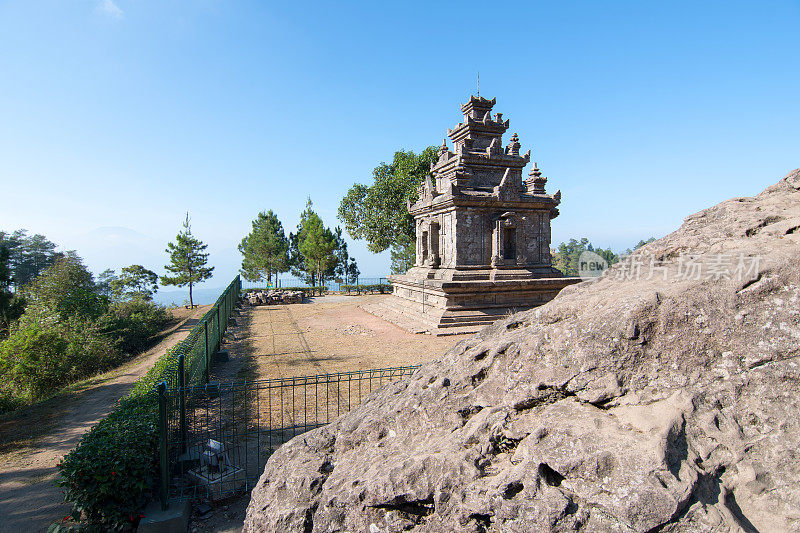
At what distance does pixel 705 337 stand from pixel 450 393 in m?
1.80

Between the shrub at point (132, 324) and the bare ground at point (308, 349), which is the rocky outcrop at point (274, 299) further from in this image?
the bare ground at point (308, 349)

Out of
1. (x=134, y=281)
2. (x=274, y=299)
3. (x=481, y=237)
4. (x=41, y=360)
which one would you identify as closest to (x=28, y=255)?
(x=134, y=281)

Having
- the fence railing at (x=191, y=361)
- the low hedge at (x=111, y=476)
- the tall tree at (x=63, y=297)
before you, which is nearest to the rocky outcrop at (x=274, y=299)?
the tall tree at (x=63, y=297)

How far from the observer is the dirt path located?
5141 millimetres

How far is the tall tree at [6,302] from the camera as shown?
43.7ft

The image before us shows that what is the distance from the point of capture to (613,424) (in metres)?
2.42

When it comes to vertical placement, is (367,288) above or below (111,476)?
above

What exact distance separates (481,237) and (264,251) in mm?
26776

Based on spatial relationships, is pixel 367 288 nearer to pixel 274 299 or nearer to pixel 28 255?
Result: pixel 274 299

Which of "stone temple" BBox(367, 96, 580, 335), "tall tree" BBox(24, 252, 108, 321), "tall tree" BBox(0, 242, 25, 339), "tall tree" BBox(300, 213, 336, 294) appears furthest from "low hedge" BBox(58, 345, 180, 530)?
"tall tree" BBox(300, 213, 336, 294)

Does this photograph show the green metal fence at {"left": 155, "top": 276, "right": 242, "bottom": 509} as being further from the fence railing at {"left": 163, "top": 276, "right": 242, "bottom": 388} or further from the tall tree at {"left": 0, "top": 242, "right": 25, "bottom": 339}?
the tall tree at {"left": 0, "top": 242, "right": 25, "bottom": 339}

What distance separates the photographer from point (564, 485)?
2.29 metres

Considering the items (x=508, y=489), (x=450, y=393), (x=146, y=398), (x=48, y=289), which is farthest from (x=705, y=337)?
(x=48, y=289)

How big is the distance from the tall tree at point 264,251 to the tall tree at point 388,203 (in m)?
7.54
